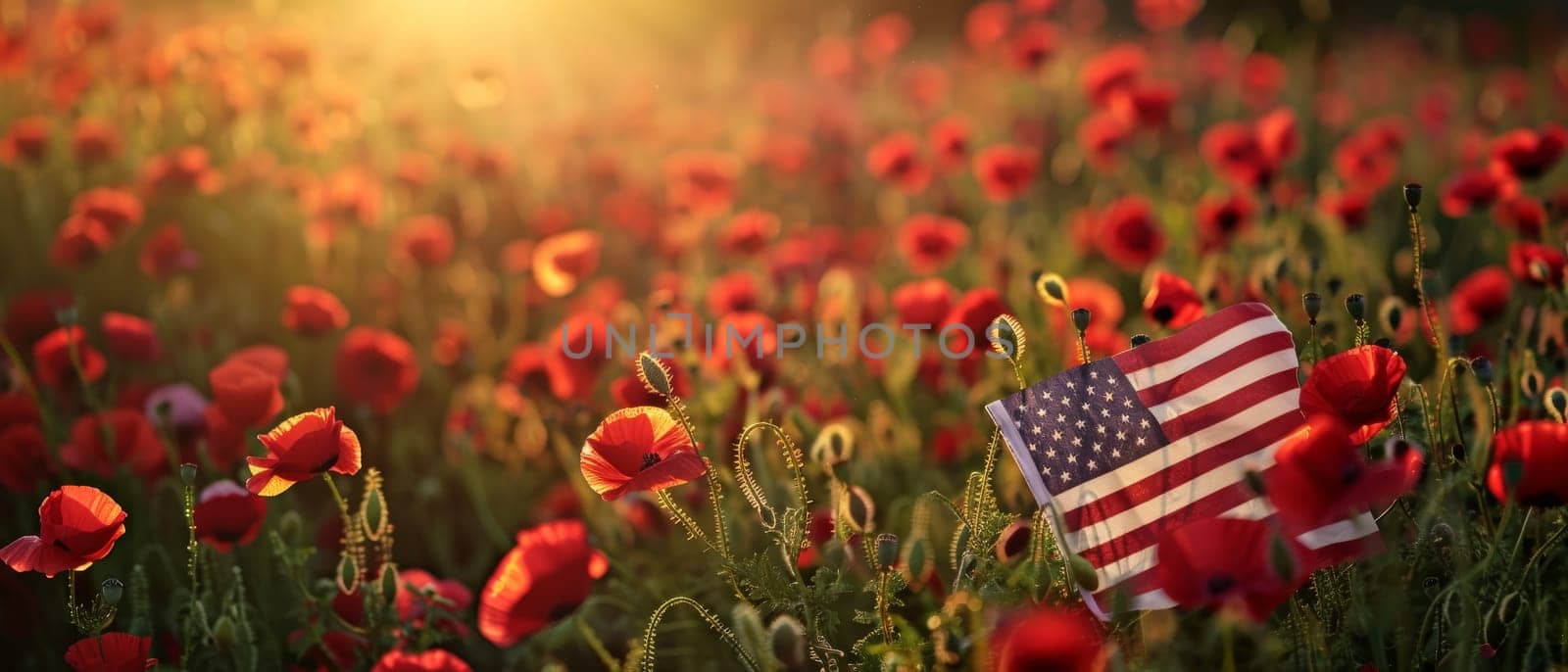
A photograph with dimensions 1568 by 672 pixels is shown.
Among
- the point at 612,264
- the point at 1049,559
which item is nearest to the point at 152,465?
the point at 1049,559

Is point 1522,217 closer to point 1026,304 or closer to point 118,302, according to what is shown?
point 1026,304

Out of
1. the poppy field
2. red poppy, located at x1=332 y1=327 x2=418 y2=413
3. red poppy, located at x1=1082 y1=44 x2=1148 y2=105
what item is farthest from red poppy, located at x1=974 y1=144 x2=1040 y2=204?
red poppy, located at x1=332 y1=327 x2=418 y2=413

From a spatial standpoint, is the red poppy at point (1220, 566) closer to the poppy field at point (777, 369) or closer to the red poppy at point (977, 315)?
the poppy field at point (777, 369)

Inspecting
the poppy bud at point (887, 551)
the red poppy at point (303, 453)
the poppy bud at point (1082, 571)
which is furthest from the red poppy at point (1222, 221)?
the red poppy at point (303, 453)

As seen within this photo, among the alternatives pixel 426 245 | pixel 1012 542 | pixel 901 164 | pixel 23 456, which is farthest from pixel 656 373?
pixel 901 164

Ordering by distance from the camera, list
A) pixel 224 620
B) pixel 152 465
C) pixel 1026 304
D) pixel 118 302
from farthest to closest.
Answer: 1. pixel 118 302
2. pixel 1026 304
3. pixel 152 465
4. pixel 224 620

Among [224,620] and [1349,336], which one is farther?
[1349,336]

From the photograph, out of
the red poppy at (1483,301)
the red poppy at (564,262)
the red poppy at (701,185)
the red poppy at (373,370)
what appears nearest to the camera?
the red poppy at (1483,301)
